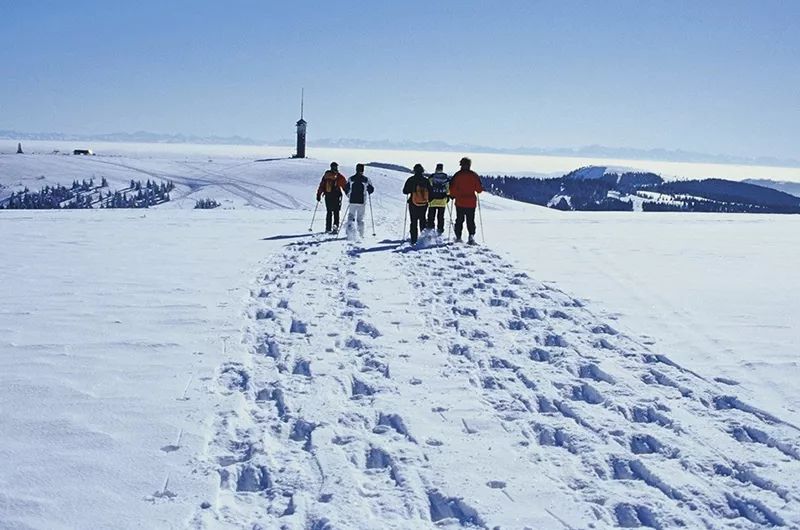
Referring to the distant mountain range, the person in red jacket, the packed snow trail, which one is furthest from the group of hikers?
the distant mountain range

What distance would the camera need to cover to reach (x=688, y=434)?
5.20m

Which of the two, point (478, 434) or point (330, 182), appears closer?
point (478, 434)

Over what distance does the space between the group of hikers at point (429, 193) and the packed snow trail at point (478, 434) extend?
8.76 meters

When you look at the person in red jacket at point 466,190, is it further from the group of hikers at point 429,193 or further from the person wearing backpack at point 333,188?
the person wearing backpack at point 333,188

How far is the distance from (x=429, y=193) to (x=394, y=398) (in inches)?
476

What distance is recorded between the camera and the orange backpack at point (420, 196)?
57.2 ft

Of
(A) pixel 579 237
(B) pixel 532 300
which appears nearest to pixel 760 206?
(A) pixel 579 237

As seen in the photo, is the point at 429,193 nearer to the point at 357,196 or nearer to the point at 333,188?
the point at 357,196

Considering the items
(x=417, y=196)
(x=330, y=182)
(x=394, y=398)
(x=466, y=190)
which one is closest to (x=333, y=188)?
(x=330, y=182)

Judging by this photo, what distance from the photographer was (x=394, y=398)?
231 inches

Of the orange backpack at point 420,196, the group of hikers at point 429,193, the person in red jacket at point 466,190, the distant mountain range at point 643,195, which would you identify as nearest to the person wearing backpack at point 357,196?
the group of hikers at point 429,193

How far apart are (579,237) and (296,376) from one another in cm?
1625

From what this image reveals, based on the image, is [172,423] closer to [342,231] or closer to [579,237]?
[342,231]

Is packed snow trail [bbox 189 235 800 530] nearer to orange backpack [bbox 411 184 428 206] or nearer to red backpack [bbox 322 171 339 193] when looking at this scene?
orange backpack [bbox 411 184 428 206]
